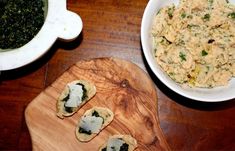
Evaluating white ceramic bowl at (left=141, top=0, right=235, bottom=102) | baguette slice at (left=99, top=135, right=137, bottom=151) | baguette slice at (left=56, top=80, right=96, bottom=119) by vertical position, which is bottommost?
baguette slice at (left=99, top=135, right=137, bottom=151)

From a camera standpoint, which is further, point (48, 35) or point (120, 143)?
point (120, 143)

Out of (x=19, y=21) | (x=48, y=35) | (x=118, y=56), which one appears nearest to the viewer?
(x=48, y=35)

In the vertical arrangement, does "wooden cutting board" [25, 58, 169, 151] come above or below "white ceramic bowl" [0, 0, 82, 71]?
below

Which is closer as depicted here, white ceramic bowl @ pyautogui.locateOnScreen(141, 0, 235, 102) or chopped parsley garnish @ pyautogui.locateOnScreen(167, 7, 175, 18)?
white ceramic bowl @ pyautogui.locateOnScreen(141, 0, 235, 102)

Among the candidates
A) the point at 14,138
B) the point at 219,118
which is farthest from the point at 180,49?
the point at 14,138

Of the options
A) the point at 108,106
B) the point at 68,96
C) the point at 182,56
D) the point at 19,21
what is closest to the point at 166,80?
the point at 182,56

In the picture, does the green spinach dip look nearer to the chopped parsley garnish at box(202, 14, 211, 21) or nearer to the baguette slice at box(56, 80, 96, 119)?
the baguette slice at box(56, 80, 96, 119)

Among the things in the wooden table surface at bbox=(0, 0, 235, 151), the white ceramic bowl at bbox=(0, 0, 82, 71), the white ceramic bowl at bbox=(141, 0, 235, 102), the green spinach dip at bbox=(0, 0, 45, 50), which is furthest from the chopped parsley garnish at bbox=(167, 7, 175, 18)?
the green spinach dip at bbox=(0, 0, 45, 50)

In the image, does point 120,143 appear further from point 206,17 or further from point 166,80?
point 206,17
